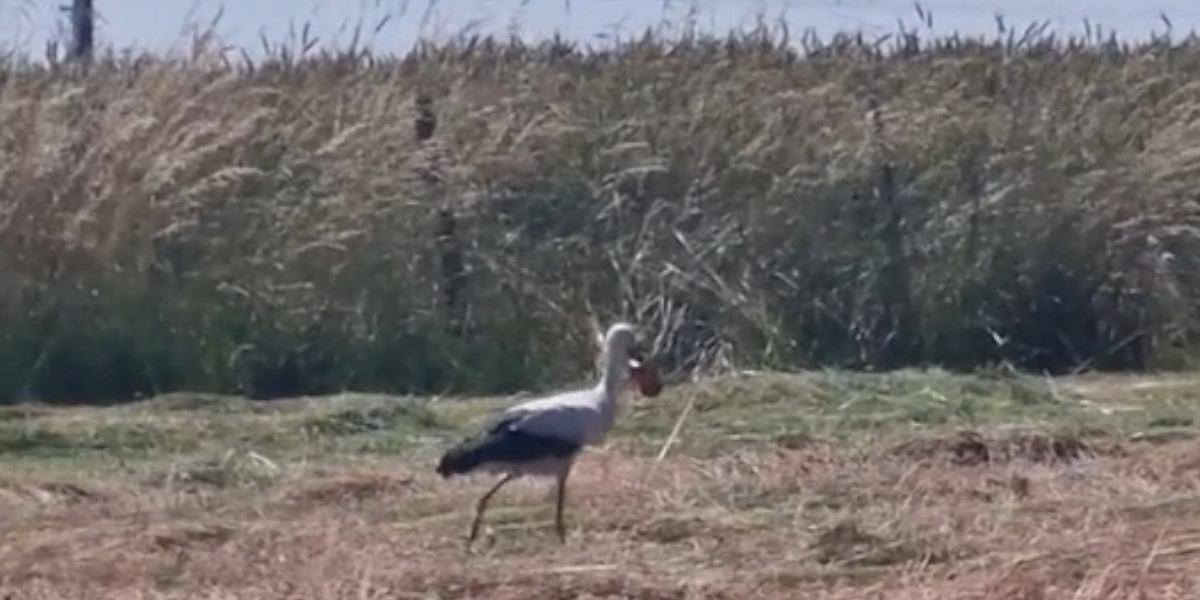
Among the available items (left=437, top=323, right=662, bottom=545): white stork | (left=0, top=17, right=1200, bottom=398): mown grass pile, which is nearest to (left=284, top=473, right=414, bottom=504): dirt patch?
(left=437, top=323, right=662, bottom=545): white stork

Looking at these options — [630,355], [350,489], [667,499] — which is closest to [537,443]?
[667,499]

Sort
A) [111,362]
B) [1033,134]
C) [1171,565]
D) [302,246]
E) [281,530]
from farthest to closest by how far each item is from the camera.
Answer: [1033,134] → [302,246] → [111,362] → [281,530] → [1171,565]

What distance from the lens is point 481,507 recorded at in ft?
30.9

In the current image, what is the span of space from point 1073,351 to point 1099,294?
1.19 ft

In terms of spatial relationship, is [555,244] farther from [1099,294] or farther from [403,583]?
[403,583]

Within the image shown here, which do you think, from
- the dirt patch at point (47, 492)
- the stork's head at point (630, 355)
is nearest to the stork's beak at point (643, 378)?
the stork's head at point (630, 355)

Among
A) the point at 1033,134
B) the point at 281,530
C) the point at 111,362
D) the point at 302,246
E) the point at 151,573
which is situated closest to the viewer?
the point at 151,573

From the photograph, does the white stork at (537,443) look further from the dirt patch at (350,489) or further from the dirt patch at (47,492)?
the dirt patch at (47,492)

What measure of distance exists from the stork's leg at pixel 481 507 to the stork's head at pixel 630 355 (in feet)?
1.97

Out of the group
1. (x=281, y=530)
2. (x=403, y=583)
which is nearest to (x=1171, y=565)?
(x=403, y=583)

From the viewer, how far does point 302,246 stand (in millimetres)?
14602

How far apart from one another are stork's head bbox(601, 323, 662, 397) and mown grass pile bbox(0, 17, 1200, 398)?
9.98 ft

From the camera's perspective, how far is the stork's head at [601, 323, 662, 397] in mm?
10055

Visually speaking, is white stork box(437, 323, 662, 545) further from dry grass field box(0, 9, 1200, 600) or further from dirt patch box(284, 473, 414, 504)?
dirt patch box(284, 473, 414, 504)
